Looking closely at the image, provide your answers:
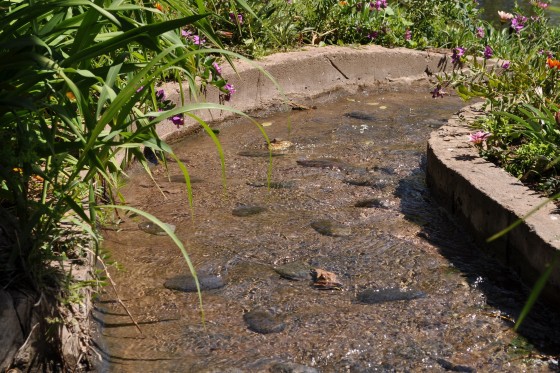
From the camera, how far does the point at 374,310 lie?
10.2 feet

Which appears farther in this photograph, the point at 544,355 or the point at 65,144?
the point at 544,355

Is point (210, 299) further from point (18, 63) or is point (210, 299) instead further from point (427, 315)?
point (18, 63)

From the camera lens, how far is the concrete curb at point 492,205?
10.3 feet

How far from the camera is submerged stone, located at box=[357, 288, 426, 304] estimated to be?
321cm

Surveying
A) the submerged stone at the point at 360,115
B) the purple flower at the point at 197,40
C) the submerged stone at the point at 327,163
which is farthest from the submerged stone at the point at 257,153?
the submerged stone at the point at 360,115

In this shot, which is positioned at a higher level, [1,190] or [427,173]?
[1,190]

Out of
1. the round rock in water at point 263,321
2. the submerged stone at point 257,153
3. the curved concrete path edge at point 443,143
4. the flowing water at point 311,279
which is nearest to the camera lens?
the flowing water at point 311,279

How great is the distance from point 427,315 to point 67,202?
129cm

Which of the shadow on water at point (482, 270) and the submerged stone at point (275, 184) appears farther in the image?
the submerged stone at point (275, 184)

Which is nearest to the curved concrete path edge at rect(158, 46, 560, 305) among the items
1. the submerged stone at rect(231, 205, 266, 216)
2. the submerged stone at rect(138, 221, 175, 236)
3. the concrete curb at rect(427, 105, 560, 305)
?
the concrete curb at rect(427, 105, 560, 305)

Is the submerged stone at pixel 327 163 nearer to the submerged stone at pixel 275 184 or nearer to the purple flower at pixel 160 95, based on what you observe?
the submerged stone at pixel 275 184

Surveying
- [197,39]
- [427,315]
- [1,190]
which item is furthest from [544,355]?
[197,39]

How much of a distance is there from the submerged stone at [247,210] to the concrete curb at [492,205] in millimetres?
858

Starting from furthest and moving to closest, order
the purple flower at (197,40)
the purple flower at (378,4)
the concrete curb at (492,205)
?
the purple flower at (378,4)
the purple flower at (197,40)
the concrete curb at (492,205)
